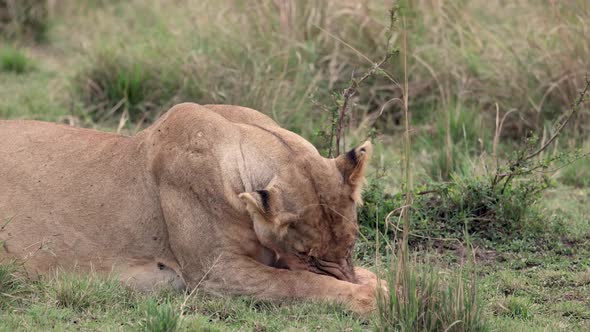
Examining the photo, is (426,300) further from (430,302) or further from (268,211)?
(268,211)

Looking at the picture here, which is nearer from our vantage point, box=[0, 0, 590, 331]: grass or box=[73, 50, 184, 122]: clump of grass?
box=[0, 0, 590, 331]: grass

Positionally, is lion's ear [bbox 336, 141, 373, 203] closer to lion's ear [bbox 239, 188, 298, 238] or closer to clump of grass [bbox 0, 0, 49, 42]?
lion's ear [bbox 239, 188, 298, 238]

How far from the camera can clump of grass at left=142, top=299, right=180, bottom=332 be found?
13.4 feet

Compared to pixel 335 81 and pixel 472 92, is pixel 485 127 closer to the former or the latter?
pixel 472 92

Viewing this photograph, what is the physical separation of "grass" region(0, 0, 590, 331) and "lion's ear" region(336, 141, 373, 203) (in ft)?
2.73

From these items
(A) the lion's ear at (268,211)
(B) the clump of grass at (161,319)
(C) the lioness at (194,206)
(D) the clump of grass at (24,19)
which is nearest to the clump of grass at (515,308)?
(C) the lioness at (194,206)

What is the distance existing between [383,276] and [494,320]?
649mm

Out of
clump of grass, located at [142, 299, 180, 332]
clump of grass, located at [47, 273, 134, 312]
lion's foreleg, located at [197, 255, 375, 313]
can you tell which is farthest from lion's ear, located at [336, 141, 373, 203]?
clump of grass, located at [47, 273, 134, 312]

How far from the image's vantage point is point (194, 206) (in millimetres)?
4812

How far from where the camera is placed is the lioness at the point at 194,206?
4.59 m

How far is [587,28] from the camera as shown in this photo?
820cm

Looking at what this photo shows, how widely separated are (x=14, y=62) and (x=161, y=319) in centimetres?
600

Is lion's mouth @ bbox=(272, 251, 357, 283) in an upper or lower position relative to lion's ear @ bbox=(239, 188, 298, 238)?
lower

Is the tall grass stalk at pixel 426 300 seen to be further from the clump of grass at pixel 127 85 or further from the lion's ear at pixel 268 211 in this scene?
the clump of grass at pixel 127 85
